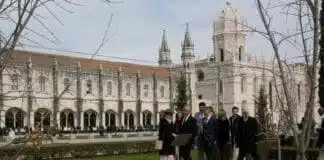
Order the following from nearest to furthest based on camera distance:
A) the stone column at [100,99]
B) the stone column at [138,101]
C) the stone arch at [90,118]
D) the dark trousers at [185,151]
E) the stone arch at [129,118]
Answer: the dark trousers at [185,151] → the stone arch at [90,118] → the stone column at [100,99] → the stone arch at [129,118] → the stone column at [138,101]

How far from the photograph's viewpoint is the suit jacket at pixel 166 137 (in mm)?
11273

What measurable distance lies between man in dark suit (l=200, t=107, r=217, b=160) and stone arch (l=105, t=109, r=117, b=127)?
47723 millimetres

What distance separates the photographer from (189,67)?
7494 cm

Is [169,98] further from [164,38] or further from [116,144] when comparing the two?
[116,144]

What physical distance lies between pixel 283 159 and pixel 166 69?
6180 centimetres

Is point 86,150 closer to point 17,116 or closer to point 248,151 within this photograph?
point 248,151

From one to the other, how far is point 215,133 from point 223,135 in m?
0.41

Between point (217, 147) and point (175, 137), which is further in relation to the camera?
point (217, 147)

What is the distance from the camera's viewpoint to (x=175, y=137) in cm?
1143

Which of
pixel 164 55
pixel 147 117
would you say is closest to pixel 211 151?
pixel 147 117

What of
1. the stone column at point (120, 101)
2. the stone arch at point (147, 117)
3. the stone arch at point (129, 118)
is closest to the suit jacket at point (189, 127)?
the stone column at point (120, 101)

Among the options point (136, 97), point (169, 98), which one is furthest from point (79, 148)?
point (169, 98)

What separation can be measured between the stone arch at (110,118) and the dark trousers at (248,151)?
158ft

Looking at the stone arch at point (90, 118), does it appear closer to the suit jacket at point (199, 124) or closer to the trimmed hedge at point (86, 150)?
the trimmed hedge at point (86, 150)
